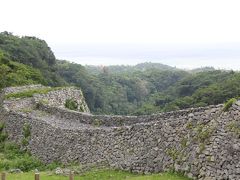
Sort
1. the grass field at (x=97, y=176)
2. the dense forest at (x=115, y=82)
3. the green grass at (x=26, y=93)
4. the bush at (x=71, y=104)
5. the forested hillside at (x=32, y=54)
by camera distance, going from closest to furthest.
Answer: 1. the grass field at (x=97, y=176)
2. the green grass at (x=26, y=93)
3. the bush at (x=71, y=104)
4. the dense forest at (x=115, y=82)
5. the forested hillside at (x=32, y=54)

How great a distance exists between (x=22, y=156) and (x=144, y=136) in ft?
31.1

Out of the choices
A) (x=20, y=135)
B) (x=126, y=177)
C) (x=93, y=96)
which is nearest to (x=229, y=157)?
(x=126, y=177)

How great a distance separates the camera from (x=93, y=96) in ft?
315

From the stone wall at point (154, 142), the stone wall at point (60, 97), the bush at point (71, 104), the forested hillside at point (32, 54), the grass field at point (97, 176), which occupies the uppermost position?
the forested hillside at point (32, 54)

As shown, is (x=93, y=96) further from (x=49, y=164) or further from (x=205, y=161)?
(x=205, y=161)

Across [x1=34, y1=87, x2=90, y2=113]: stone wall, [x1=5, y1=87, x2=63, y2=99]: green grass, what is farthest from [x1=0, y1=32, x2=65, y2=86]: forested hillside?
[x1=5, y1=87, x2=63, y2=99]: green grass

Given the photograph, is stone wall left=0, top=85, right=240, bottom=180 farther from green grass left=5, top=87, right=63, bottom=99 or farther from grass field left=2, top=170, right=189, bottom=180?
green grass left=5, top=87, right=63, bottom=99

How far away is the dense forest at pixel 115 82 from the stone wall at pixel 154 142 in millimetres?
15799

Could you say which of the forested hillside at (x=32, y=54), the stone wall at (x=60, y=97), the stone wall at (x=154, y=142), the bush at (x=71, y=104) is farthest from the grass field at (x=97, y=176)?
the forested hillside at (x=32, y=54)

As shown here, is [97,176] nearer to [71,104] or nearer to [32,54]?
[71,104]

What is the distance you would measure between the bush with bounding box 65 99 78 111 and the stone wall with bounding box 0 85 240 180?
934 centimetres

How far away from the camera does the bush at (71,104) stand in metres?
37.3

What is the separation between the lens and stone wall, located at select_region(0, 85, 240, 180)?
15.1 m

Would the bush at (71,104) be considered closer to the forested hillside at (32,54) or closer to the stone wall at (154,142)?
the stone wall at (154,142)
